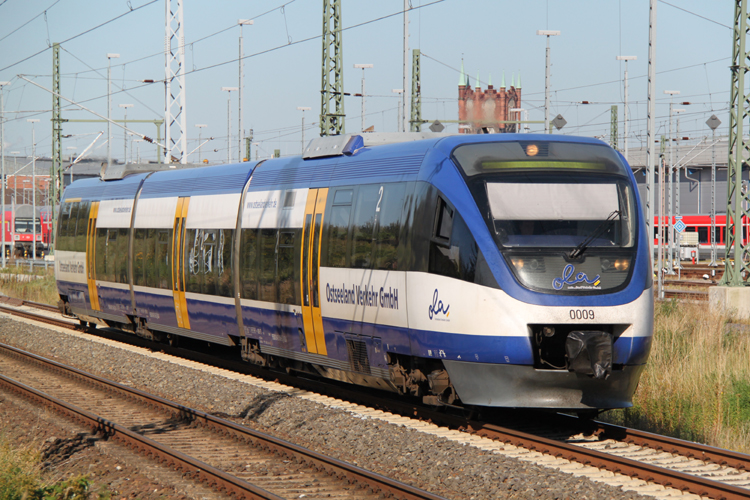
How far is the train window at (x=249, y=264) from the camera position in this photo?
13.9 meters

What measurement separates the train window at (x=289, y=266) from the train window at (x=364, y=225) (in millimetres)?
1500

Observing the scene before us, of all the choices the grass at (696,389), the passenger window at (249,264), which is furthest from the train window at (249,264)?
the grass at (696,389)

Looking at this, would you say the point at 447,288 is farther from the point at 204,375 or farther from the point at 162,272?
the point at 162,272

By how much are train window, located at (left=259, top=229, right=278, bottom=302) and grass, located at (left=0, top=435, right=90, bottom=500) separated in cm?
504

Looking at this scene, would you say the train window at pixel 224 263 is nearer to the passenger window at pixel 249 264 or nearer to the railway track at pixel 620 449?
the passenger window at pixel 249 264

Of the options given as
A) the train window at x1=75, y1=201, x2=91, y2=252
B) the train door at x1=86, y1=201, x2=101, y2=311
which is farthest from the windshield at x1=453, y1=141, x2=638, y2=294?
the train window at x1=75, y1=201, x2=91, y2=252

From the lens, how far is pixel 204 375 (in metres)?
14.5

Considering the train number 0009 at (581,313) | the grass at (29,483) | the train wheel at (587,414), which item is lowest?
the grass at (29,483)

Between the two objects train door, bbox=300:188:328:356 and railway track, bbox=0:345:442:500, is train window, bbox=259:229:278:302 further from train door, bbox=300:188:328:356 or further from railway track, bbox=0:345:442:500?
railway track, bbox=0:345:442:500

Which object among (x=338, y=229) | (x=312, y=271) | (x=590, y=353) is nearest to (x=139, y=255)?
(x=312, y=271)

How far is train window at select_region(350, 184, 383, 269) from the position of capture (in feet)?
36.6

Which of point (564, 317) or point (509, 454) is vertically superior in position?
point (564, 317)

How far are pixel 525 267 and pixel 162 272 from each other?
32.0ft

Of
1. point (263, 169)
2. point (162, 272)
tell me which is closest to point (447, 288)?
point (263, 169)
